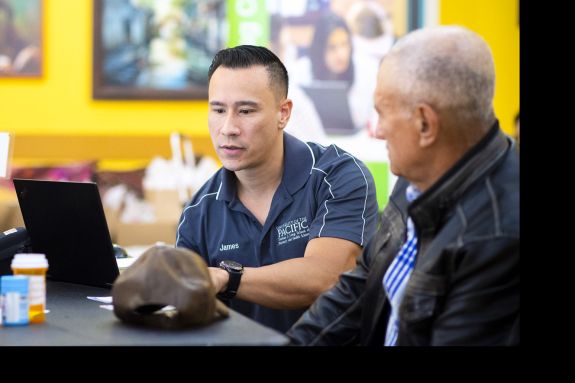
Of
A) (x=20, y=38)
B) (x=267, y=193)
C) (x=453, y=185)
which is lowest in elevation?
(x=267, y=193)

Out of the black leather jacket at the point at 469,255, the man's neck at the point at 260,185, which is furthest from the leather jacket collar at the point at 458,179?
the man's neck at the point at 260,185

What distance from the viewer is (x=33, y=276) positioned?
1.89 metres

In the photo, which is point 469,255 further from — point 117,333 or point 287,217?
point 287,217

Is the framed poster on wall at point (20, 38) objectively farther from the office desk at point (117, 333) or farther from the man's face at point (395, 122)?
the man's face at point (395, 122)

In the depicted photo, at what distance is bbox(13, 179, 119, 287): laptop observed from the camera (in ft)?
7.38

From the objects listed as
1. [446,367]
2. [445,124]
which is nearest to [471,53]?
[445,124]

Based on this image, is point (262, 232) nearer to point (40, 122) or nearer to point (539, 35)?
point (539, 35)

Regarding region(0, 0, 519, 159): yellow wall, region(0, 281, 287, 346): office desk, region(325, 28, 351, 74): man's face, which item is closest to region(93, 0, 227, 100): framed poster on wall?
region(0, 0, 519, 159): yellow wall

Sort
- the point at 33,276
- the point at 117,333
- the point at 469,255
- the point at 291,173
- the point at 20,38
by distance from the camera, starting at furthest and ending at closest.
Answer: the point at 20,38 → the point at 291,173 → the point at 33,276 → the point at 117,333 → the point at 469,255

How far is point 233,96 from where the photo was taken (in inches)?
101

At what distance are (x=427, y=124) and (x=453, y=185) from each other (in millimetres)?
129

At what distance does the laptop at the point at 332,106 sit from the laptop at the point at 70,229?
364 cm

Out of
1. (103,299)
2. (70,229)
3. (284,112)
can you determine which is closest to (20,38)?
(284,112)

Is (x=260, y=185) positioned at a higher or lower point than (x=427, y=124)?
lower
